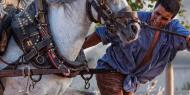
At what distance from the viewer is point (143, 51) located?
5.94 meters

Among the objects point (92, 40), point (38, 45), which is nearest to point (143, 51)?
point (92, 40)

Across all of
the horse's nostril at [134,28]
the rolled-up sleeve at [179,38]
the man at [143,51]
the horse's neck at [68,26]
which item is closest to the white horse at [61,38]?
the horse's neck at [68,26]

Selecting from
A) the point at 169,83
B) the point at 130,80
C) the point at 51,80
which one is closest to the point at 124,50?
Answer: the point at 130,80

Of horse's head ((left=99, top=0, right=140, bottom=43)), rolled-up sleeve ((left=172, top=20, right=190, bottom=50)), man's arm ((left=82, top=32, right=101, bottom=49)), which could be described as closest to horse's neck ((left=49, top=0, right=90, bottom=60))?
horse's head ((left=99, top=0, right=140, bottom=43))

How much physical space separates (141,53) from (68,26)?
104cm

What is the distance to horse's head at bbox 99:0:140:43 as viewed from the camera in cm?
495

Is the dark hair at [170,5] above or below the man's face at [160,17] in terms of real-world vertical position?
above

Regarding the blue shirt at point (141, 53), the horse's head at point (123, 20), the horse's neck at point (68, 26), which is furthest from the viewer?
the blue shirt at point (141, 53)

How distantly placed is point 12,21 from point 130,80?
1.38m

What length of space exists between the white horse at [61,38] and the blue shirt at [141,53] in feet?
2.16

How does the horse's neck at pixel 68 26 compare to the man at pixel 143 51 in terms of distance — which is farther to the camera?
the man at pixel 143 51

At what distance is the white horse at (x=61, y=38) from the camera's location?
16.9 ft

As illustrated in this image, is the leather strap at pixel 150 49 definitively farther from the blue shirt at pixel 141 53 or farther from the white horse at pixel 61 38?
the white horse at pixel 61 38

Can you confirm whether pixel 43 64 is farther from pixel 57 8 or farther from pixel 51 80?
pixel 57 8
